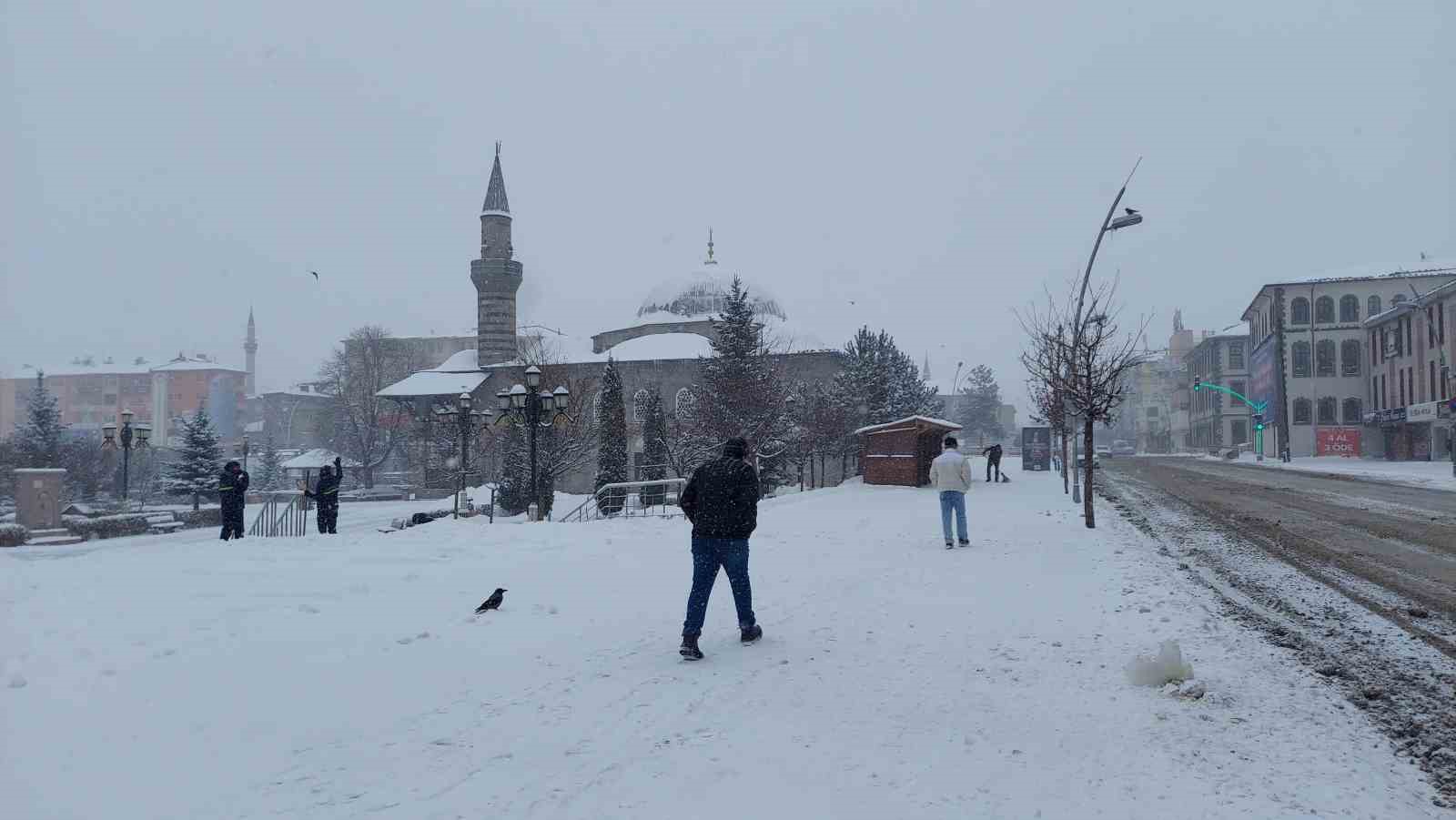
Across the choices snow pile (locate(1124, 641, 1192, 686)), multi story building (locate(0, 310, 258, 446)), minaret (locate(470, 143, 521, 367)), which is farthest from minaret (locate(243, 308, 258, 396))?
snow pile (locate(1124, 641, 1192, 686))

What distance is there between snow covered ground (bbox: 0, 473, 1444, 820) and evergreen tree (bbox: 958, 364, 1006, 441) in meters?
86.4

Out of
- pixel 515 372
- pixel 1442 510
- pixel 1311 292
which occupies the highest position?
pixel 1311 292

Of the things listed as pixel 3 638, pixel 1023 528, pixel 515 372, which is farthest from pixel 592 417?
pixel 3 638

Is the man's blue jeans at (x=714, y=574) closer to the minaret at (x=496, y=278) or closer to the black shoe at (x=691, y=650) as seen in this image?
the black shoe at (x=691, y=650)

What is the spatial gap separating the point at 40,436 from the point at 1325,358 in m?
72.5

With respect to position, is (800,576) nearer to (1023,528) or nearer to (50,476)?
(1023,528)

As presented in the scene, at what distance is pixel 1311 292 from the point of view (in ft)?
193

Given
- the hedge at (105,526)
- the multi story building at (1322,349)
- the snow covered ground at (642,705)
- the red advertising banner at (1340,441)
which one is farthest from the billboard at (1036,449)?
the hedge at (105,526)

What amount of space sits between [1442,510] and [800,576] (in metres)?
14.6

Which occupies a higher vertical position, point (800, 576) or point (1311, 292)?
point (1311, 292)

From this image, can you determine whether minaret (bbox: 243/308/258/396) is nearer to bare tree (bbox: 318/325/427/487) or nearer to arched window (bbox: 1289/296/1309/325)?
bare tree (bbox: 318/325/427/487)

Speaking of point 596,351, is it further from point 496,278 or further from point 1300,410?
point 1300,410

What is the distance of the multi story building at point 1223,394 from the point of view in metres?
74.1

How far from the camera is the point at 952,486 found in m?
12.0
